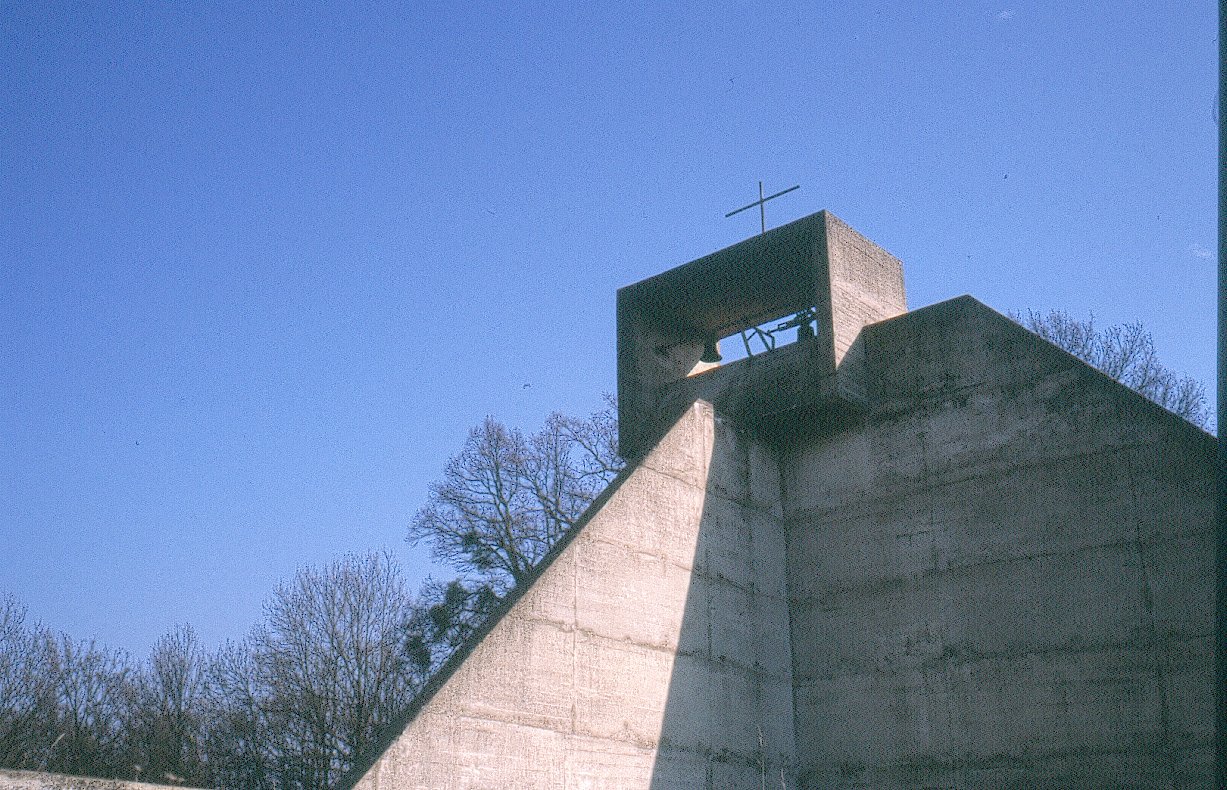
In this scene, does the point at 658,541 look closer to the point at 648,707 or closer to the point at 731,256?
the point at 648,707

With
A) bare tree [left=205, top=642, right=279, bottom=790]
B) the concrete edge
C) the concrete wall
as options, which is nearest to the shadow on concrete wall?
the concrete edge

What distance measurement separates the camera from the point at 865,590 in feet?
33.1

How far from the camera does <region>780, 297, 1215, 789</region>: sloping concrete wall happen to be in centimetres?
833

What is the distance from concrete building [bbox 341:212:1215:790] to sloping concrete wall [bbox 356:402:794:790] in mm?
21

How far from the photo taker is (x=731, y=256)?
11594mm

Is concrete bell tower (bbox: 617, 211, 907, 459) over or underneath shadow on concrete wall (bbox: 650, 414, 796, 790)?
over

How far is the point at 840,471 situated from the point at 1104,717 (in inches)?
121

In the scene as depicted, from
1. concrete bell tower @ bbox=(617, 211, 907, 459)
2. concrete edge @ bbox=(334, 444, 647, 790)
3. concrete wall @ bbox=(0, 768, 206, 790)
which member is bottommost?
concrete wall @ bbox=(0, 768, 206, 790)

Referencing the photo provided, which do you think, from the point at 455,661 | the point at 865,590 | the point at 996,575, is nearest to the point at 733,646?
the point at 865,590

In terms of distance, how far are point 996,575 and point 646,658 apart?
9.13 ft

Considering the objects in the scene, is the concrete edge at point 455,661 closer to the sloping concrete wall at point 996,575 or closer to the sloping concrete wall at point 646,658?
the sloping concrete wall at point 646,658

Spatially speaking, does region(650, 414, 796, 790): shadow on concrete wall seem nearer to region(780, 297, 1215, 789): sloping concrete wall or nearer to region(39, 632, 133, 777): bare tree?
region(780, 297, 1215, 789): sloping concrete wall

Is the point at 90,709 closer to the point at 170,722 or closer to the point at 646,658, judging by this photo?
the point at 170,722

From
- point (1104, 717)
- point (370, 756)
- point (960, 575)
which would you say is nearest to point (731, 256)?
point (960, 575)
